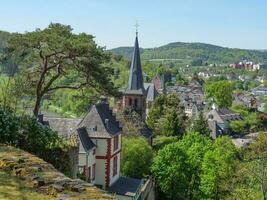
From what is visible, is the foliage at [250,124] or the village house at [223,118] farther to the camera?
the foliage at [250,124]

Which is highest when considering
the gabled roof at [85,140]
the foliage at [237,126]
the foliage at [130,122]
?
the gabled roof at [85,140]

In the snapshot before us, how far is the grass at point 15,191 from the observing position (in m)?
5.60

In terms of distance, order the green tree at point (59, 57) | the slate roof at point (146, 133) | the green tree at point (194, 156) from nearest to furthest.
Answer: the green tree at point (59, 57), the green tree at point (194, 156), the slate roof at point (146, 133)

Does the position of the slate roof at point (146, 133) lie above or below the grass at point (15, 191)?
below

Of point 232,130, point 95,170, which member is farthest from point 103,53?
point 232,130

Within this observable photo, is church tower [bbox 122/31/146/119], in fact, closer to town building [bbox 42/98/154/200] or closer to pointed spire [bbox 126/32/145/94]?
pointed spire [bbox 126/32/145/94]

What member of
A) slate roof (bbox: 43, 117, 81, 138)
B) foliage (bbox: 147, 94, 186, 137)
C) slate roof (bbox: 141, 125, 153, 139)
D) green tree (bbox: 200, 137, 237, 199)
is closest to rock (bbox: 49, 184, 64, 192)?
slate roof (bbox: 43, 117, 81, 138)

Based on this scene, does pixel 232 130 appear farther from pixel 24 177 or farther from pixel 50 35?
pixel 24 177

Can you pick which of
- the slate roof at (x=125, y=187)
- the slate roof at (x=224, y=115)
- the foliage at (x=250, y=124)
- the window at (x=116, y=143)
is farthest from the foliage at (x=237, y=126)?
the window at (x=116, y=143)

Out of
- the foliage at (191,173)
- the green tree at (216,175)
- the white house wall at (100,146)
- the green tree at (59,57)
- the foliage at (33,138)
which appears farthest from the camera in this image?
the foliage at (191,173)

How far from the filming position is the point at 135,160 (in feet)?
113

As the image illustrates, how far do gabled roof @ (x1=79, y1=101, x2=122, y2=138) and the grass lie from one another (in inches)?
800

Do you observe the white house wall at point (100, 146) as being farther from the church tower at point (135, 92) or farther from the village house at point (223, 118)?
the village house at point (223, 118)

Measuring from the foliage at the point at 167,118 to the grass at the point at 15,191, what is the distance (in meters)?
45.3
